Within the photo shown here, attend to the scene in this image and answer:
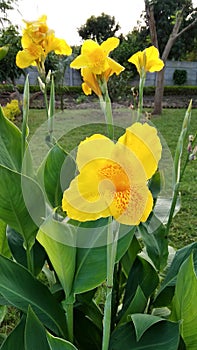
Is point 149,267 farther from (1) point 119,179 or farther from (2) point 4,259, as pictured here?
(1) point 119,179

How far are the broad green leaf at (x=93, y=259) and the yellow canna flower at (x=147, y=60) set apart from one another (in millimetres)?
280

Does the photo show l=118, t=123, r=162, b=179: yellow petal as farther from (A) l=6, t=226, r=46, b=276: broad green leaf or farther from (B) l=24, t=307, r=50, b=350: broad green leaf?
(A) l=6, t=226, r=46, b=276: broad green leaf

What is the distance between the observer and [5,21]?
6.37m

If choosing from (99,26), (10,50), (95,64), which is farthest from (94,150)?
(99,26)

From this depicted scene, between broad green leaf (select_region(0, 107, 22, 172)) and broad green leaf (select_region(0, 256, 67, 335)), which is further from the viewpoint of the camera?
broad green leaf (select_region(0, 107, 22, 172))

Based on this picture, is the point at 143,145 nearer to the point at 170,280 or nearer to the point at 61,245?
the point at 61,245

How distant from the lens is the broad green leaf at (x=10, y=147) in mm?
817

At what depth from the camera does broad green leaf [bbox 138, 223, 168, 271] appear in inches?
31.5

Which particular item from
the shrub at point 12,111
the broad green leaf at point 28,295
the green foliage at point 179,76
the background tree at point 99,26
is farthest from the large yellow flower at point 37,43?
the background tree at point 99,26

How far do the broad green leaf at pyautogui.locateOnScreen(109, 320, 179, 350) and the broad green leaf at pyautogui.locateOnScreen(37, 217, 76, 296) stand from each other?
0.12 m

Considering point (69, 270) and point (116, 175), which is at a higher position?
point (116, 175)

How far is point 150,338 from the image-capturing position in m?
0.68

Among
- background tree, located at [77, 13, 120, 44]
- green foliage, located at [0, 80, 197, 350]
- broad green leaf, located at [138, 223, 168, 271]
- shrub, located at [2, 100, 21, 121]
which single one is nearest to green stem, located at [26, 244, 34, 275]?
green foliage, located at [0, 80, 197, 350]

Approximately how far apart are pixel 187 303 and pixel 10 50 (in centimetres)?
562
